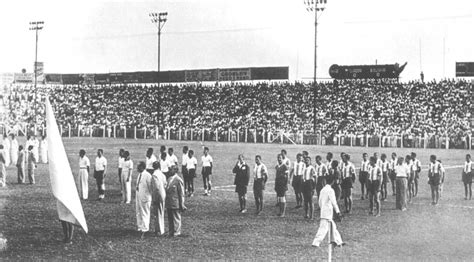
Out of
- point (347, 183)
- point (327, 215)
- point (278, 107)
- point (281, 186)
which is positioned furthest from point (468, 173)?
point (278, 107)

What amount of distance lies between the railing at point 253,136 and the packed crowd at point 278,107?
0.80m

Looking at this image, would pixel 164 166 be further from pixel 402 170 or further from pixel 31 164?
pixel 402 170

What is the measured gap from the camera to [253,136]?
51906mm

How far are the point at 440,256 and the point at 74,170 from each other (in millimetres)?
20175

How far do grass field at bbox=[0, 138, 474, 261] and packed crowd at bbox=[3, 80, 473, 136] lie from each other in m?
27.8

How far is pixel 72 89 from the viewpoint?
73062mm

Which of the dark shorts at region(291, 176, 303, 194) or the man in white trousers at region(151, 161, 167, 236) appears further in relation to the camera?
the dark shorts at region(291, 176, 303, 194)

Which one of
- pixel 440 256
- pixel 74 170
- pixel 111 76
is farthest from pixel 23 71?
→ pixel 440 256

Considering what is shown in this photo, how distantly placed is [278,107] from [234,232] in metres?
43.6

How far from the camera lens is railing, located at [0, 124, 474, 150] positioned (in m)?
45.4

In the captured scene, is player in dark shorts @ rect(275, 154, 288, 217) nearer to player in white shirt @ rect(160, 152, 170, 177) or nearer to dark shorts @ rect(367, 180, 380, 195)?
dark shorts @ rect(367, 180, 380, 195)

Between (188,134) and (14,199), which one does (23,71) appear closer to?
(188,134)

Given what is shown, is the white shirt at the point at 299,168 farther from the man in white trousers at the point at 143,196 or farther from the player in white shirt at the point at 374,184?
the man in white trousers at the point at 143,196

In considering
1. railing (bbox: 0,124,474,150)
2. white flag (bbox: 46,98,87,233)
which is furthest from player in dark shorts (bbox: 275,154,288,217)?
railing (bbox: 0,124,474,150)
